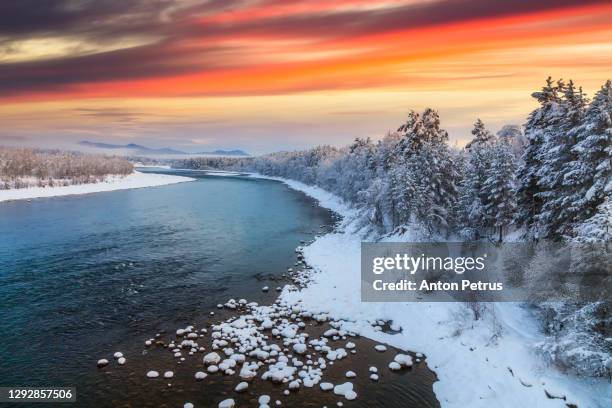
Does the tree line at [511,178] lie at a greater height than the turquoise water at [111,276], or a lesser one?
greater

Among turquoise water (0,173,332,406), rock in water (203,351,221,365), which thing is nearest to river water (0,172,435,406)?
turquoise water (0,173,332,406)

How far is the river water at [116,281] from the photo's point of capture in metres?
21.4

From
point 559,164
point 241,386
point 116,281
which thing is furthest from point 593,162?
point 116,281

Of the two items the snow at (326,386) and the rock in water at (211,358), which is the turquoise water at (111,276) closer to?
the rock in water at (211,358)

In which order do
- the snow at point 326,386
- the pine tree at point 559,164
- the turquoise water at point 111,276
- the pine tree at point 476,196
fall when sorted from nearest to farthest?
the snow at point 326,386
the turquoise water at point 111,276
the pine tree at point 559,164
the pine tree at point 476,196

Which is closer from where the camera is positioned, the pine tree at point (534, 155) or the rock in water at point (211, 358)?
the rock in water at point (211, 358)

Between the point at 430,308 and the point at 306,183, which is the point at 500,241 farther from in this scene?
the point at 306,183

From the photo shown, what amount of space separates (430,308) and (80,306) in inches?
1007

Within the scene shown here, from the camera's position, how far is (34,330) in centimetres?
2561

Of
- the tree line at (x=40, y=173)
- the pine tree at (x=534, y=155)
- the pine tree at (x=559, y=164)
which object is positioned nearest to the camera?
the pine tree at (x=559, y=164)

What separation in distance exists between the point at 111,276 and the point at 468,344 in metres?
30.2

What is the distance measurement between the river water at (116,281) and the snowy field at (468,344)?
7.48 ft

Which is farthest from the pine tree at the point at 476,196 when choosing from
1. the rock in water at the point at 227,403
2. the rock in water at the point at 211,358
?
the rock in water at the point at 227,403

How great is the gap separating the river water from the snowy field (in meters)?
2.28
